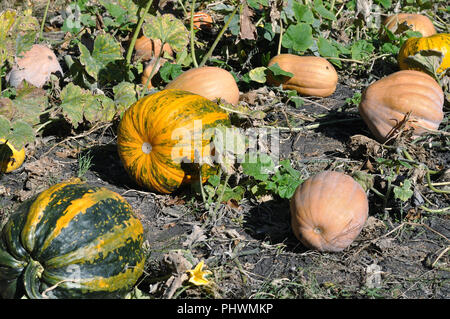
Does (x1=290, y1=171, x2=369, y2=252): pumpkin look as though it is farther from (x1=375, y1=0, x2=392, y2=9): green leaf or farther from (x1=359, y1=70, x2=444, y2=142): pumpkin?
(x1=375, y1=0, x2=392, y2=9): green leaf

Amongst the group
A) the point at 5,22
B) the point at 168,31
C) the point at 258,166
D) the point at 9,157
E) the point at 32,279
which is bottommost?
the point at 9,157

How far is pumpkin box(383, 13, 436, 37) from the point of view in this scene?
5.84m

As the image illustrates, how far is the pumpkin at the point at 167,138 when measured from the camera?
3.55 meters

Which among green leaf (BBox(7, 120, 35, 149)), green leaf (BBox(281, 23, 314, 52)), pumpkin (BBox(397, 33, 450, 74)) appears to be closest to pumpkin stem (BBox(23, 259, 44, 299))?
green leaf (BBox(7, 120, 35, 149))

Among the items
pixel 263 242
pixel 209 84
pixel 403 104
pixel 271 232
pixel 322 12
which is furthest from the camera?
pixel 322 12

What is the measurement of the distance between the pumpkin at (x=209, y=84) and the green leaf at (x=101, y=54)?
53 centimetres

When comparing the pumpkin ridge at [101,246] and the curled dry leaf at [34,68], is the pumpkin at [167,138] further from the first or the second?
the curled dry leaf at [34,68]

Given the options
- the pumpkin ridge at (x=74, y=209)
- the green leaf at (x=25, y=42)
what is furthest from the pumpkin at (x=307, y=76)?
the pumpkin ridge at (x=74, y=209)

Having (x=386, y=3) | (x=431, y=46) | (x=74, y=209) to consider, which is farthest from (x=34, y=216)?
(x=386, y=3)

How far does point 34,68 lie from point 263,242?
2639 mm

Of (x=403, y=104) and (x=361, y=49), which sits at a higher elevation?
(x=403, y=104)

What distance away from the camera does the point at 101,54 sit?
455cm

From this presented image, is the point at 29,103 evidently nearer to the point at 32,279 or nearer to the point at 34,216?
the point at 34,216

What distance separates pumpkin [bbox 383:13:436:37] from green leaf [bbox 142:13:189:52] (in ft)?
8.23
